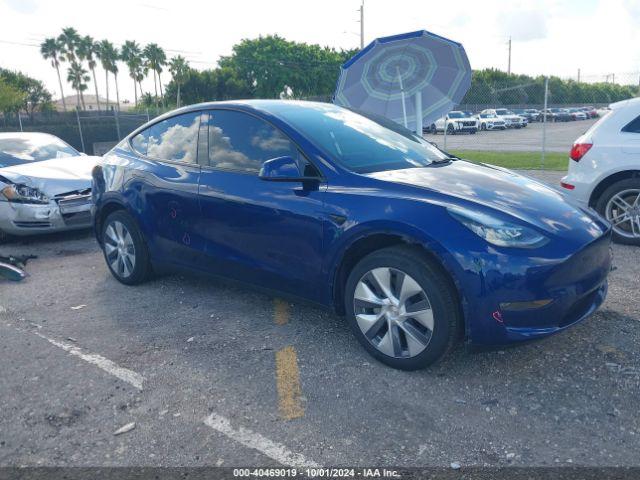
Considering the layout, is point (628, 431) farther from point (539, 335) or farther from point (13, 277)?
point (13, 277)

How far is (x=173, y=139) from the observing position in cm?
454

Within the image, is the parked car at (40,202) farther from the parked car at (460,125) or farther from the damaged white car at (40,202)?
the parked car at (460,125)

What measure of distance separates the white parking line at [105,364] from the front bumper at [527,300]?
1.95 metres

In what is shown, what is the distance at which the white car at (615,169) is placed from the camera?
551 cm

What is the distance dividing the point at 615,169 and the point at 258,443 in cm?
470

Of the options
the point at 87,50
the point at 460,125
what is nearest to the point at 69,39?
the point at 87,50

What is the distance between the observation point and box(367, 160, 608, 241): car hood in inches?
120

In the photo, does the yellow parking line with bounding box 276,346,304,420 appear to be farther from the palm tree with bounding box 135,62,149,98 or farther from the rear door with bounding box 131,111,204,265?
the palm tree with bounding box 135,62,149,98

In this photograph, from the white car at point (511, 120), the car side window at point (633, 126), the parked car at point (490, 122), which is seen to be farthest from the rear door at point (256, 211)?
the white car at point (511, 120)

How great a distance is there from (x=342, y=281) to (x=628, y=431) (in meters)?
1.69

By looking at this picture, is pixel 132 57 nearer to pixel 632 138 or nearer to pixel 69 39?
pixel 69 39

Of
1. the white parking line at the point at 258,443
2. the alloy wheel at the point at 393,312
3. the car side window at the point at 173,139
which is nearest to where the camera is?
the white parking line at the point at 258,443

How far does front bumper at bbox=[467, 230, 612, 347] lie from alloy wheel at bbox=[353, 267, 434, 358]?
0.90 feet

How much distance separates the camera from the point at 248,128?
3969 mm
